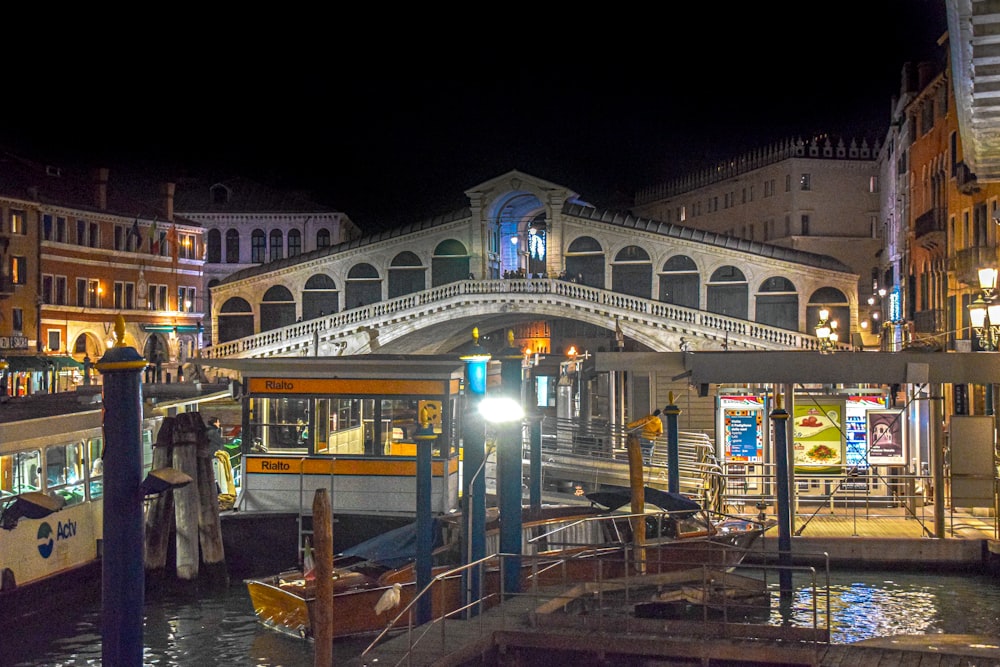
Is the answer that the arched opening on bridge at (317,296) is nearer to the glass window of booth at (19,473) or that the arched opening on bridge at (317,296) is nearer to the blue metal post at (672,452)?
the blue metal post at (672,452)

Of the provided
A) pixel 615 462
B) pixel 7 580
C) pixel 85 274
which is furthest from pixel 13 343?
pixel 7 580

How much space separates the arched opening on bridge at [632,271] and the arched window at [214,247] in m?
18.0

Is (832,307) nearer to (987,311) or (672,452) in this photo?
(672,452)

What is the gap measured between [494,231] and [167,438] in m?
26.9

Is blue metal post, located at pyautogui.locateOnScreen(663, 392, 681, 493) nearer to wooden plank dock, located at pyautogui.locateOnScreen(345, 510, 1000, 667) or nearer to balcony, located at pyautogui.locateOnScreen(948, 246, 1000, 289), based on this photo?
wooden plank dock, located at pyautogui.locateOnScreen(345, 510, 1000, 667)

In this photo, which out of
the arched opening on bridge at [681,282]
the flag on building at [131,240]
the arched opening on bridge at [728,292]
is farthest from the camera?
the flag on building at [131,240]

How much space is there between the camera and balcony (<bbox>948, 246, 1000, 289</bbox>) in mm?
21234

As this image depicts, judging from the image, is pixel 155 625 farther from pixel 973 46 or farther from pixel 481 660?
pixel 973 46

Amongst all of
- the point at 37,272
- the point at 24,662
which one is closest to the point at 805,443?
the point at 24,662

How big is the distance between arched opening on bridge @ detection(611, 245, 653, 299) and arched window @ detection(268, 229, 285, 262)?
15.8m

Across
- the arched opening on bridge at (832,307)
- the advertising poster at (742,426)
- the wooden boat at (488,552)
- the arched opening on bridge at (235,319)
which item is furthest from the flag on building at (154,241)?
the wooden boat at (488,552)

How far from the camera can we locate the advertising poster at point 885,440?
1859 cm

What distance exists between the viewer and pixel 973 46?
7469mm

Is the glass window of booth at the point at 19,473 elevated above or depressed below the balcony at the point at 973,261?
below
